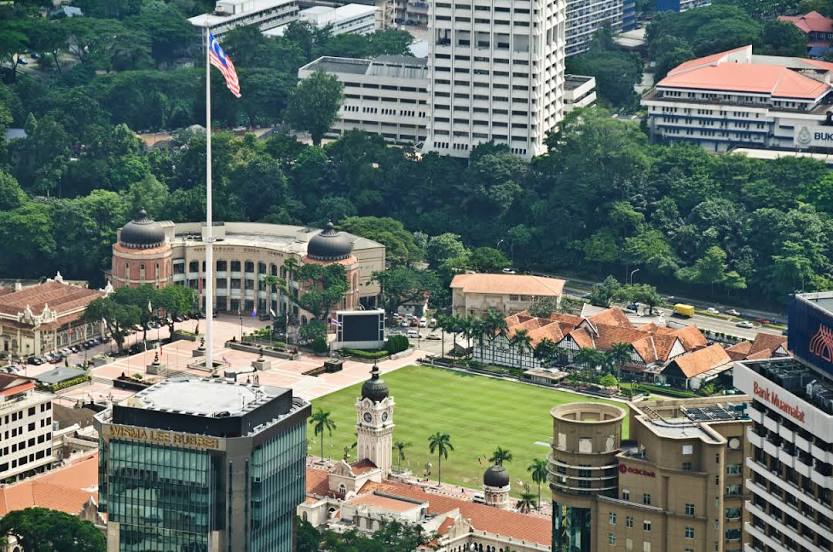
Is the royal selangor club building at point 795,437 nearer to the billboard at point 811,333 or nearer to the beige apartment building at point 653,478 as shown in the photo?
the billboard at point 811,333

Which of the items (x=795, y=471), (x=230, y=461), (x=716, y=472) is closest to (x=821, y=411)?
(x=795, y=471)

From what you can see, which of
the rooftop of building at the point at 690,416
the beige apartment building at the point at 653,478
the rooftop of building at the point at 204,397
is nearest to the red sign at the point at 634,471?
the beige apartment building at the point at 653,478

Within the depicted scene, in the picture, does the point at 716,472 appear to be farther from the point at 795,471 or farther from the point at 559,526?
the point at 795,471

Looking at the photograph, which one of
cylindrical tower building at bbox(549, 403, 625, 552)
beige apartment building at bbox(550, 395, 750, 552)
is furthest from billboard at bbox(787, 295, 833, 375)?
cylindrical tower building at bbox(549, 403, 625, 552)

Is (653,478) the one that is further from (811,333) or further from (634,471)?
(811,333)

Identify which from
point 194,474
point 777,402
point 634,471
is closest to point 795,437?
point 777,402

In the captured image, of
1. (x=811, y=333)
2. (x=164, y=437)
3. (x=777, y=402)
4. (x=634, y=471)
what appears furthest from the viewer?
(x=164, y=437)
